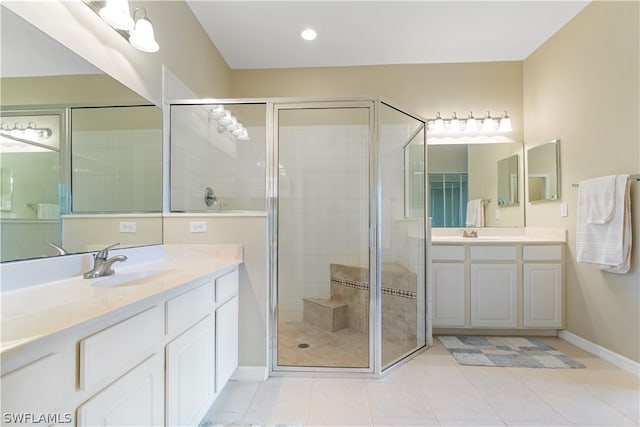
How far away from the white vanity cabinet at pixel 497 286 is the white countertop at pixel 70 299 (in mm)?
2018

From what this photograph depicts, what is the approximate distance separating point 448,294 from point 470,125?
71.4 inches

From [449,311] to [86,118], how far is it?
9.83 ft

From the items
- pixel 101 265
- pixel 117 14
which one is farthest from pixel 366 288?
pixel 117 14

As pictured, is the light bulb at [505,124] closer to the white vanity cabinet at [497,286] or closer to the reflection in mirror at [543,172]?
the reflection in mirror at [543,172]

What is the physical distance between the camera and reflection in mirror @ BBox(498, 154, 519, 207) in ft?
10.5

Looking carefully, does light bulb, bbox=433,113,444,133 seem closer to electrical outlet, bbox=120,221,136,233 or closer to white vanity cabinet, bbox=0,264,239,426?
white vanity cabinet, bbox=0,264,239,426

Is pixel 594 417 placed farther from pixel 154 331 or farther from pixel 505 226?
pixel 154 331

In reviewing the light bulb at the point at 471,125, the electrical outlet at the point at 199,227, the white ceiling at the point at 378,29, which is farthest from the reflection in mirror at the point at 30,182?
the light bulb at the point at 471,125

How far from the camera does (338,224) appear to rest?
8.89 ft

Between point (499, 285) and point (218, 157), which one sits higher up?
point (218, 157)

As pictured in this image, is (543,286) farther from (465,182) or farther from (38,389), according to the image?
A: (38,389)

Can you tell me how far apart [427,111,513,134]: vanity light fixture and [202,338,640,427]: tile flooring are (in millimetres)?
2270

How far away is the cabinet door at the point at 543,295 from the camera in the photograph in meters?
2.69

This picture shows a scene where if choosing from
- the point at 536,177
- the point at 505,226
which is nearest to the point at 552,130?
the point at 536,177
